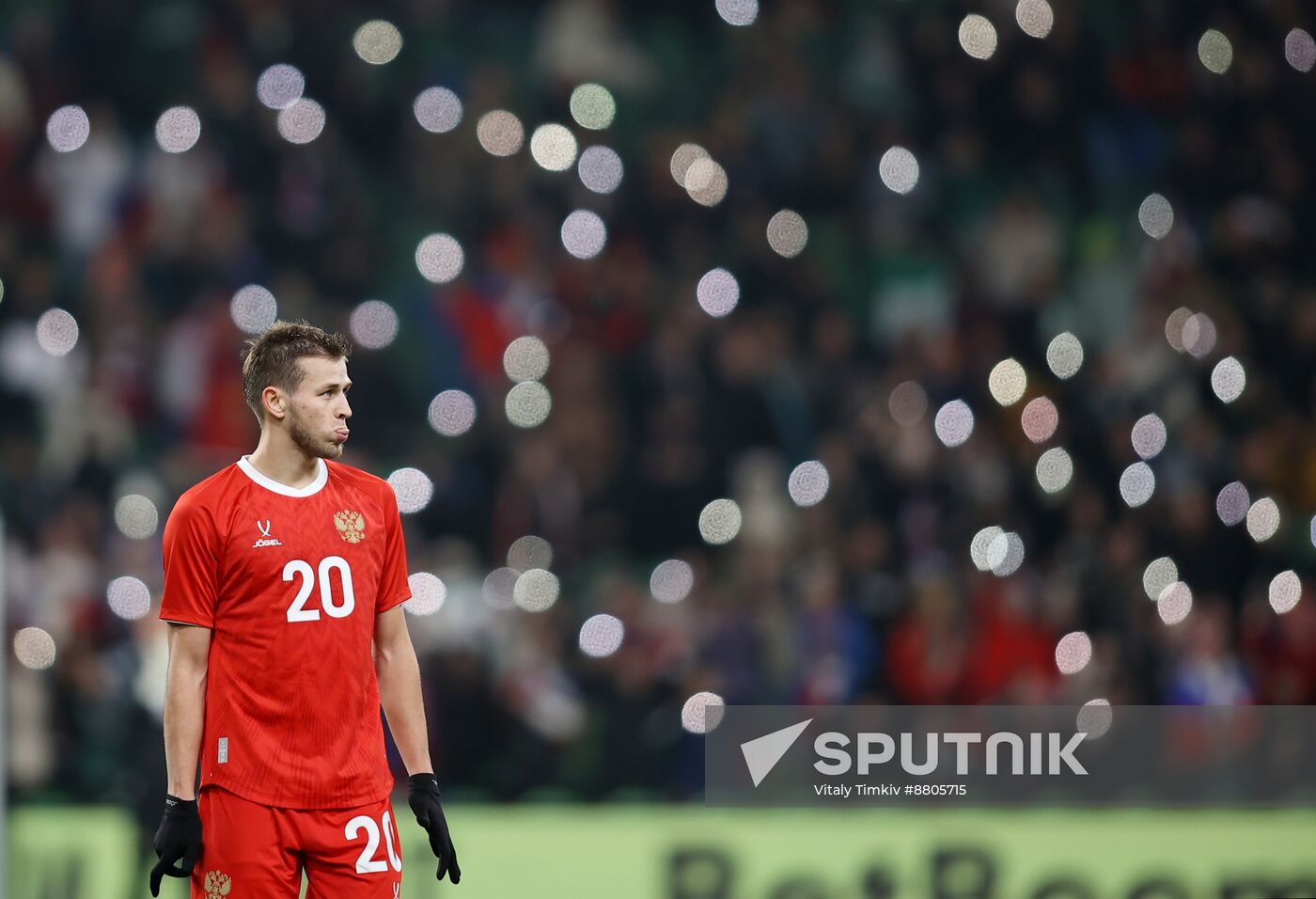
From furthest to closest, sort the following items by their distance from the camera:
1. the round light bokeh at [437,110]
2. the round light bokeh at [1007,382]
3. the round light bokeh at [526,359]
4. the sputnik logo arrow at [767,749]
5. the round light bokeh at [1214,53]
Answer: the round light bokeh at [1214,53] < the round light bokeh at [437,110] < the round light bokeh at [1007,382] < the round light bokeh at [526,359] < the sputnik logo arrow at [767,749]

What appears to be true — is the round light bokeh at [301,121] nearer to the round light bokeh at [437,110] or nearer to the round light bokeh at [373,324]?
the round light bokeh at [437,110]

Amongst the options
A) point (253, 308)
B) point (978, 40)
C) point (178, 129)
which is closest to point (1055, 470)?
point (978, 40)

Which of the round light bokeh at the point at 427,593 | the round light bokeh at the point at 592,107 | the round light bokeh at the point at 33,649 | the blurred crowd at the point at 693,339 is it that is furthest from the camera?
the round light bokeh at the point at 592,107

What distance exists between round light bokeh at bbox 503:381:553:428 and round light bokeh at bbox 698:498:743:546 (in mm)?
867

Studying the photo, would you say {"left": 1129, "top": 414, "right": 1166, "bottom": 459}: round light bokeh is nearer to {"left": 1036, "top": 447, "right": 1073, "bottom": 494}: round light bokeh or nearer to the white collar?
{"left": 1036, "top": 447, "right": 1073, "bottom": 494}: round light bokeh

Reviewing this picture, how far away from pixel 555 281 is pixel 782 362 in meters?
1.15

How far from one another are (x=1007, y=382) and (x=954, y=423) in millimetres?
488

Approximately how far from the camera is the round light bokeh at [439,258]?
7.79 m

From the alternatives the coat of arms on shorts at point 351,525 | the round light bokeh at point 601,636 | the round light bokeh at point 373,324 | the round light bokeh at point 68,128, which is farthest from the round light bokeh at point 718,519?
the coat of arms on shorts at point 351,525

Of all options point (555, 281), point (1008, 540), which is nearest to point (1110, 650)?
point (1008, 540)

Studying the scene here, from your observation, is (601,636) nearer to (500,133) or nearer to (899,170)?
(500,133)

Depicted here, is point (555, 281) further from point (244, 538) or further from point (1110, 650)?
point (244, 538)

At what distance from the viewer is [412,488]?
23.8ft

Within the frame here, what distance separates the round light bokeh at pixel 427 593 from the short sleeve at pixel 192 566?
143 inches
